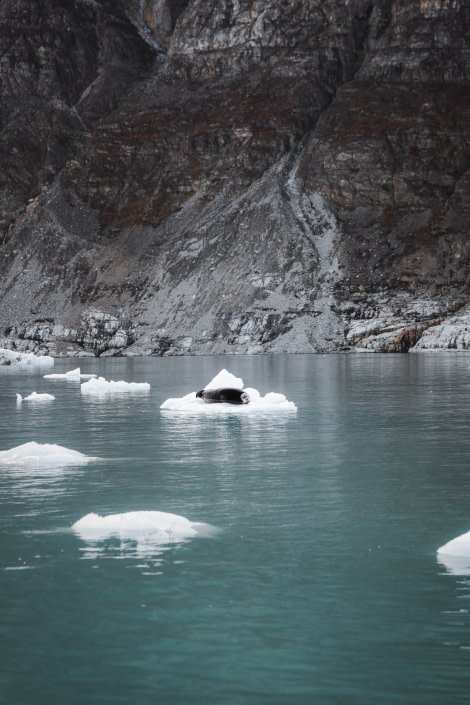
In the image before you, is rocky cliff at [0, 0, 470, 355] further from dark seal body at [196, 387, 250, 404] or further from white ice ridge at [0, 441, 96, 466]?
white ice ridge at [0, 441, 96, 466]

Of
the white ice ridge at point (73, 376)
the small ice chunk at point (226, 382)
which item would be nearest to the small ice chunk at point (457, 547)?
the small ice chunk at point (226, 382)

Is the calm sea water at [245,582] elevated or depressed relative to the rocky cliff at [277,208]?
depressed

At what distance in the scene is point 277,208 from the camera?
6486 inches

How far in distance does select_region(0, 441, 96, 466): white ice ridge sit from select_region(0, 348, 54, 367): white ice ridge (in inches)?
3172

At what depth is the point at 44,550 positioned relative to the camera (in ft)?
52.1

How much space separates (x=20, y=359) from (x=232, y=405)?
232ft

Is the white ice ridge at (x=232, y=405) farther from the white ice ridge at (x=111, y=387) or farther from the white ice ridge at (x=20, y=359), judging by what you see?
the white ice ridge at (x=20, y=359)

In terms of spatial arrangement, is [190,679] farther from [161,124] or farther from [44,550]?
[161,124]

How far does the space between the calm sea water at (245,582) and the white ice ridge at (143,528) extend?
353 millimetres

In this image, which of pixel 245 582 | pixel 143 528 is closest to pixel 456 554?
pixel 245 582

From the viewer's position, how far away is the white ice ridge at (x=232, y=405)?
41406 mm

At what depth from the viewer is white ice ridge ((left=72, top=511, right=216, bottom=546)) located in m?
16.6

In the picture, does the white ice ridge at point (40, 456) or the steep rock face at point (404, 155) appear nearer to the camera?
the white ice ridge at point (40, 456)

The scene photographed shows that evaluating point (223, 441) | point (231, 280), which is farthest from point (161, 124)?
point (223, 441)
